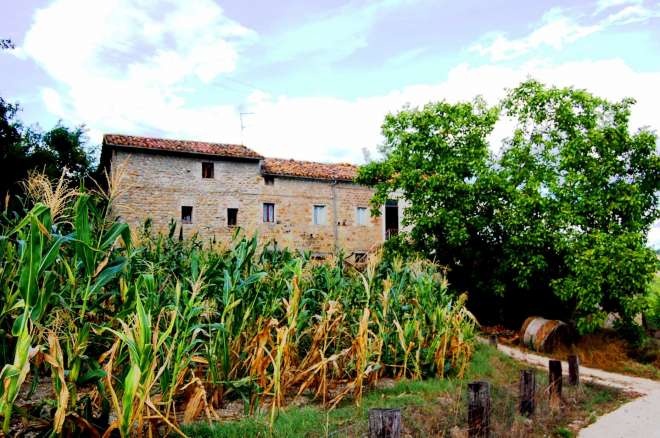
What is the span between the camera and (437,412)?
6277 millimetres

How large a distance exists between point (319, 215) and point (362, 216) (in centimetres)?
243

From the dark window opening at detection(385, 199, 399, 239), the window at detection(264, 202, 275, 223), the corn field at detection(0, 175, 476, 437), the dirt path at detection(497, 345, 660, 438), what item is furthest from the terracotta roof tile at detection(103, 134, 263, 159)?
the dirt path at detection(497, 345, 660, 438)

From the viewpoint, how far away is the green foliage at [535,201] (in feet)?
46.8

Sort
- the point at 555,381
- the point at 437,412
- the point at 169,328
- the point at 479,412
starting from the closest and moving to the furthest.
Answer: the point at 169,328 → the point at 479,412 → the point at 437,412 → the point at 555,381

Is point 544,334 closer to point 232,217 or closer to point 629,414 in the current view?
point 629,414

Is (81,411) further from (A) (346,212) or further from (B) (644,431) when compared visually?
(A) (346,212)

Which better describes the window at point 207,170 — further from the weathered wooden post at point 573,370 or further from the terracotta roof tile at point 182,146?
the weathered wooden post at point 573,370

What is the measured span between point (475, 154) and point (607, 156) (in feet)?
12.3

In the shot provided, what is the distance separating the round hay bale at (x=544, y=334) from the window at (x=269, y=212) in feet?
46.3

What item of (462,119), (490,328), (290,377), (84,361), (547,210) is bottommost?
(490,328)

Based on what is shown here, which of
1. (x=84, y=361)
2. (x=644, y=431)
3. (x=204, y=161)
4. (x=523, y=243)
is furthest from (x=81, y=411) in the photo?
(x=204, y=161)

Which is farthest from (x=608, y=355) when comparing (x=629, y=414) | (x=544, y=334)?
(x=629, y=414)

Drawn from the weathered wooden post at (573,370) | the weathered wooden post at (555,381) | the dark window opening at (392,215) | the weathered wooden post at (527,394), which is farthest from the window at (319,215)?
the weathered wooden post at (527,394)

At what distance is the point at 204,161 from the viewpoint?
82.8 ft
